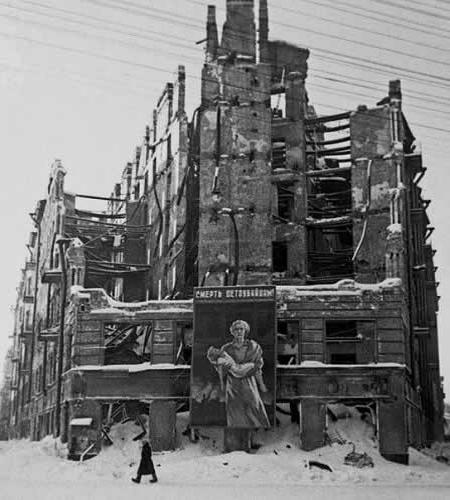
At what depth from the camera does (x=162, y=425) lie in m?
39.5

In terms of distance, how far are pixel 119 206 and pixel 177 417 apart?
3317 cm

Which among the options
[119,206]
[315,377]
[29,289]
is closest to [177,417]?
[315,377]

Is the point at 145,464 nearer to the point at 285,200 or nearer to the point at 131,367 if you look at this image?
the point at 131,367

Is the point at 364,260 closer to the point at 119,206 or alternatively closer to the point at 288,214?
the point at 288,214

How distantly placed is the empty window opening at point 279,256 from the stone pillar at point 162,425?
1300cm

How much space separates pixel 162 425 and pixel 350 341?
9.96 metres

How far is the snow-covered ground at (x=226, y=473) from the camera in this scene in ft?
81.0

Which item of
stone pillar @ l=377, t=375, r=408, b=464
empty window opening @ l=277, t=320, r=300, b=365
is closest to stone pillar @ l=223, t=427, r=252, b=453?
empty window opening @ l=277, t=320, r=300, b=365

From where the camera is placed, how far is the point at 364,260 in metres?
48.3

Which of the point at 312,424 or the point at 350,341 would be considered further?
the point at 350,341

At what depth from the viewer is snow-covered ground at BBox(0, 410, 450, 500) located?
24.7 m

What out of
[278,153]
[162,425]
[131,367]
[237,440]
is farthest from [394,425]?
[278,153]

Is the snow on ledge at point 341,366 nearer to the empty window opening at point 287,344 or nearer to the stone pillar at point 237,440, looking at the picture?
the empty window opening at point 287,344

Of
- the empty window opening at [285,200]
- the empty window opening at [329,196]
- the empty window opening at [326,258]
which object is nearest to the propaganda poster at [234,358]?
the empty window opening at [326,258]
